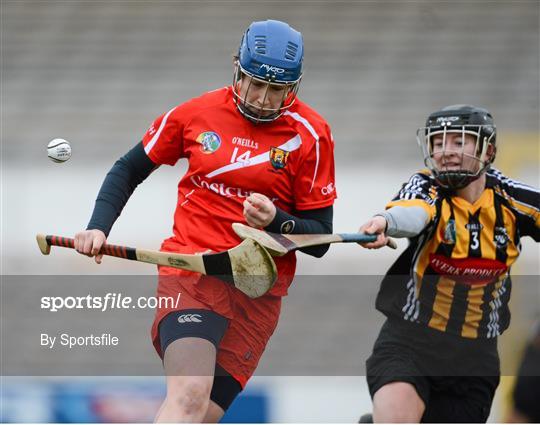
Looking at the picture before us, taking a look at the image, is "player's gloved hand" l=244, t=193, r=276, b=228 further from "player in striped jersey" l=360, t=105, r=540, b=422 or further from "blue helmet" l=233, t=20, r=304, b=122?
"player in striped jersey" l=360, t=105, r=540, b=422

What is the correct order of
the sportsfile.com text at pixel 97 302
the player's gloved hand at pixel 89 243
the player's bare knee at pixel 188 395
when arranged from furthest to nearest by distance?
the sportsfile.com text at pixel 97 302, the player's gloved hand at pixel 89 243, the player's bare knee at pixel 188 395

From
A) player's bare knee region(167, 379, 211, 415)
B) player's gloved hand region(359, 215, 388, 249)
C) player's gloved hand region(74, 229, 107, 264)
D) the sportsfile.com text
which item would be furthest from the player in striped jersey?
the sportsfile.com text

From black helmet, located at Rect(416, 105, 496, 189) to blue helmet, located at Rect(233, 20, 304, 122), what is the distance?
1.62ft

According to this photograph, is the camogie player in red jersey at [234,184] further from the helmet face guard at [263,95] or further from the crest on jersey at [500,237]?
the crest on jersey at [500,237]

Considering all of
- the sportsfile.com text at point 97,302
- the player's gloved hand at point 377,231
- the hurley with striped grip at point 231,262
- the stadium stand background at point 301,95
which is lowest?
the sportsfile.com text at point 97,302

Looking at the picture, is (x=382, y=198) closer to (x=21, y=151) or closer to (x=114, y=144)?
(x=114, y=144)

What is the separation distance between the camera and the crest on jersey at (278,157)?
326 cm

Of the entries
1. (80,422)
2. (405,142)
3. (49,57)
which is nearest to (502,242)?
(80,422)

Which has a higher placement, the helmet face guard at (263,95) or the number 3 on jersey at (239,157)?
the helmet face guard at (263,95)

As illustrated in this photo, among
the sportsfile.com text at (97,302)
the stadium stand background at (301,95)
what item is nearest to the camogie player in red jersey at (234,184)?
the stadium stand background at (301,95)

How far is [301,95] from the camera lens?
6.37 meters

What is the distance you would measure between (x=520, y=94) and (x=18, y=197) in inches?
125

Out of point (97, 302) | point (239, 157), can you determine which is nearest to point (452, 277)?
point (239, 157)

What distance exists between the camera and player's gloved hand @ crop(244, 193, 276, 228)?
3002 mm
